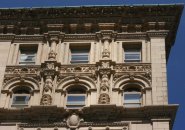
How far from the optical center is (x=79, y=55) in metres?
50.6

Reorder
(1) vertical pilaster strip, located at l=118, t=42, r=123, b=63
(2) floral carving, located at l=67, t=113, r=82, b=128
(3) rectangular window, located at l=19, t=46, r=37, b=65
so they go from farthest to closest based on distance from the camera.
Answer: (3) rectangular window, located at l=19, t=46, r=37, b=65 → (1) vertical pilaster strip, located at l=118, t=42, r=123, b=63 → (2) floral carving, located at l=67, t=113, r=82, b=128

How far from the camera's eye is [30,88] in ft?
157

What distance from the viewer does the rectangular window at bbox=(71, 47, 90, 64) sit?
4994cm

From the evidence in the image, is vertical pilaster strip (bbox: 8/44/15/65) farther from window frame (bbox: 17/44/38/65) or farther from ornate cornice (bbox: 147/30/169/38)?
ornate cornice (bbox: 147/30/169/38)

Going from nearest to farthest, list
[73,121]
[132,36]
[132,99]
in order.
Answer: [73,121] < [132,99] < [132,36]

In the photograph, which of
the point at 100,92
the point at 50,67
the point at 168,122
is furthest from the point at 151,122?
the point at 50,67

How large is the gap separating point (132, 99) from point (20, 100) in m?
6.49

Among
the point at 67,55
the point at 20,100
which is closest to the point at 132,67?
the point at 67,55

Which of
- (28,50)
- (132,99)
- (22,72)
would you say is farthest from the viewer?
(28,50)

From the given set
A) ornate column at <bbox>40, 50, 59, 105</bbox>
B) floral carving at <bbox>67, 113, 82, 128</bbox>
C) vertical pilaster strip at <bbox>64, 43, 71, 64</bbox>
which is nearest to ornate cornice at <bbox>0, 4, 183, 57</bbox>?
vertical pilaster strip at <bbox>64, 43, 71, 64</bbox>

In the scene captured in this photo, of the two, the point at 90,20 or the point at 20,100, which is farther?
the point at 90,20

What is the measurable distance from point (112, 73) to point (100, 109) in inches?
133

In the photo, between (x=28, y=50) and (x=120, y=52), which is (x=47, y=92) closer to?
(x=28, y=50)

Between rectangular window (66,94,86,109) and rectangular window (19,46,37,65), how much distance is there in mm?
4282
